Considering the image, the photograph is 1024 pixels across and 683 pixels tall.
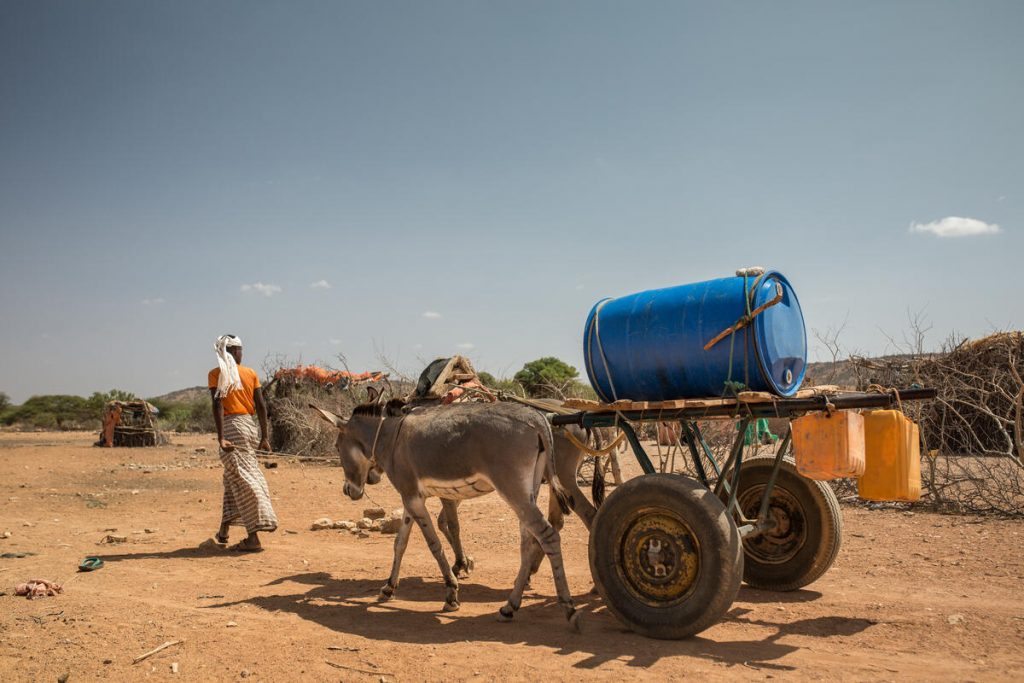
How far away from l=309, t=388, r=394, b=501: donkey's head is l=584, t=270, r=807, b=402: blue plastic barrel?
100 inches

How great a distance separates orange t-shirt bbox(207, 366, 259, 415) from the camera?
8469 millimetres

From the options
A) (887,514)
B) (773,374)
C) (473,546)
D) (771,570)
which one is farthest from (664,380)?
(887,514)

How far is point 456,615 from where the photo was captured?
19.2 feet

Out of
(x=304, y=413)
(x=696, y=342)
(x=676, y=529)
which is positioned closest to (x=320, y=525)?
(x=676, y=529)

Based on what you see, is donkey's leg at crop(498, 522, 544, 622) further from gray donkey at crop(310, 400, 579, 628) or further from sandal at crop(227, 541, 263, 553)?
sandal at crop(227, 541, 263, 553)

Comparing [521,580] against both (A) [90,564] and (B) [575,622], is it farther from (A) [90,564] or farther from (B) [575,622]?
(A) [90,564]

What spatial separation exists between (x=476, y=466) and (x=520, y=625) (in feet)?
4.15

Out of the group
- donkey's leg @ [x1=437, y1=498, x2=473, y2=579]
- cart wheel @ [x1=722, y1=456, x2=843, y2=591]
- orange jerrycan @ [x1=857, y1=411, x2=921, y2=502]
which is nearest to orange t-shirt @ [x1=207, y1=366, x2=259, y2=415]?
donkey's leg @ [x1=437, y1=498, x2=473, y2=579]

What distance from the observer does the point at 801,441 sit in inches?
184

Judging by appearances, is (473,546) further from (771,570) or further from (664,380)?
(664,380)

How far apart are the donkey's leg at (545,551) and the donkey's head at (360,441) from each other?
6.77 feet

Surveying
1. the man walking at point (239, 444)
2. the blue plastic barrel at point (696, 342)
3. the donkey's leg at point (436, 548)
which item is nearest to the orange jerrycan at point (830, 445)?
the blue plastic barrel at point (696, 342)

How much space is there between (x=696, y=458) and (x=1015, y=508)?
5.71 metres

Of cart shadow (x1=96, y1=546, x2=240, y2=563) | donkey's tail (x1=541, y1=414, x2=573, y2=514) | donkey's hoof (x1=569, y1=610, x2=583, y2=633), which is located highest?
donkey's tail (x1=541, y1=414, x2=573, y2=514)
